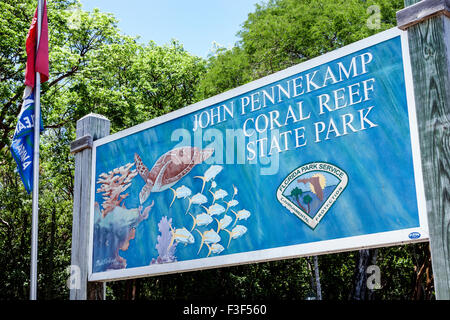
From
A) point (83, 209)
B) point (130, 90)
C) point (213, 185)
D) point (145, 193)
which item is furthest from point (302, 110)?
point (130, 90)

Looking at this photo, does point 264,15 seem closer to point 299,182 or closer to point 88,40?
point 88,40

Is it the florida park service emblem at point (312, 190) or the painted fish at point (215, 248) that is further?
the painted fish at point (215, 248)

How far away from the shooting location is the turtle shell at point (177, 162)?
585 centimetres

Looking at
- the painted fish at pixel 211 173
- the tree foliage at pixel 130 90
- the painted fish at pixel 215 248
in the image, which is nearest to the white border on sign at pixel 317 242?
the painted fish at pixel 215 248

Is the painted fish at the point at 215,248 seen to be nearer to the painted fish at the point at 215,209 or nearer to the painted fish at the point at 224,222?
the painted fish at the point at 224,222

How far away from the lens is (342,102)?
15.4ft

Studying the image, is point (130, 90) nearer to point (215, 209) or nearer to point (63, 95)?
point (63, 95)

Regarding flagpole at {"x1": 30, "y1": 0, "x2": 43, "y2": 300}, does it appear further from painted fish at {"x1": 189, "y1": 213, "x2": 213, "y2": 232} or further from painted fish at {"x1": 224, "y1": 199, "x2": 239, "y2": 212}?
painted fish at {"x1": 224, "y1": 199, "x2": 239, "y2": 212}

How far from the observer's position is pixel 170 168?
6.09 m

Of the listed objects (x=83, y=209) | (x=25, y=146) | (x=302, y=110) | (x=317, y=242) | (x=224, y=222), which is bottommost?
(x=317, y=242)

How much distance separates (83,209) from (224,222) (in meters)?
2.32

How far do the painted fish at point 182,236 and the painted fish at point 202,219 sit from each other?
0.11 m

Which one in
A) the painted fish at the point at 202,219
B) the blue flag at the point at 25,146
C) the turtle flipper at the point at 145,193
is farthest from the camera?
the blue flag at the point at 25,146
